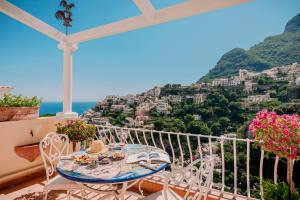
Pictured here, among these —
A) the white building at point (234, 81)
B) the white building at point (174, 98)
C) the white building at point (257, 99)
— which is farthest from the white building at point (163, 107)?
the white building at point (234, 81)

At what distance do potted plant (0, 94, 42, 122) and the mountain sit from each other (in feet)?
57.6

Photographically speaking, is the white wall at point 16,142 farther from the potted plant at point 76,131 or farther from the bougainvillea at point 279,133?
the bougainvillea at point 279,133

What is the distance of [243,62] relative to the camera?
2072cm

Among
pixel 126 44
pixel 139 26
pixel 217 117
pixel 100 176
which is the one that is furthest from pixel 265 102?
pixel 126 44

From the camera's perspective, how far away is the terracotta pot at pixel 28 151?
11.4 ft

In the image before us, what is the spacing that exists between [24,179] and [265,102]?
11762 millimetres

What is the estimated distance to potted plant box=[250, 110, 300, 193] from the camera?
1.96 metres

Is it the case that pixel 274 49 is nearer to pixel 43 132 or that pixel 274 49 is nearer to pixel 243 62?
pixel 243 62

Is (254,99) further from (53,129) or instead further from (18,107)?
(18,107)

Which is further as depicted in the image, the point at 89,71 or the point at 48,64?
the point at 89,71

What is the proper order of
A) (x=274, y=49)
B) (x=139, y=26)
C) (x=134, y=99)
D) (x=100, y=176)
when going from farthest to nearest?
(x=274, y=49) → (x=134, y=99) → (x=139, y=26) → (x=100, y=176)

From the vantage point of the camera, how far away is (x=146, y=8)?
121 inches

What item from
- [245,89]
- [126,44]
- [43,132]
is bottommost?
[43,132]

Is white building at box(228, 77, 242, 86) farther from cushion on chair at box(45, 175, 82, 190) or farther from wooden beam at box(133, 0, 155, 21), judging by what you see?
cushion on chair at box(45, 175, 82, 190)
